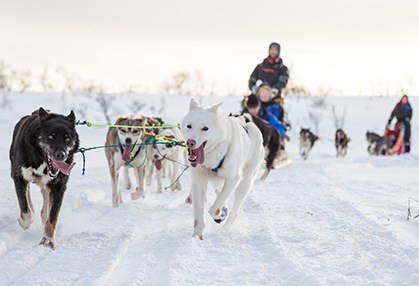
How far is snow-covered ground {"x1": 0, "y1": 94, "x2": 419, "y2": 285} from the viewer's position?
2.96 m

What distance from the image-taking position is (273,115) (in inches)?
353

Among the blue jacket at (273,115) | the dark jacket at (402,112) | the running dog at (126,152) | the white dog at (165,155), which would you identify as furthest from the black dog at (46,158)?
the dark jacket at (402,112)

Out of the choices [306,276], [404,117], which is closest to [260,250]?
[306,276]

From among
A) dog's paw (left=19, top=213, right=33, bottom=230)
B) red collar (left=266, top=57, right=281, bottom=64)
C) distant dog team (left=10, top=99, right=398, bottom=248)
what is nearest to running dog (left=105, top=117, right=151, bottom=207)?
distant dog team (left=10, top=99, right=398, bottom=248)

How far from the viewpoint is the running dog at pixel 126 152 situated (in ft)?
19.8

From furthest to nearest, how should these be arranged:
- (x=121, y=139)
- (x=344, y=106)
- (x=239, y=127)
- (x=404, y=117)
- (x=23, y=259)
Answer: (x=344, y=106)
(x=404, y=117)
(x=121, y=139)
(x=239, y=127)
(x=23, y=259)

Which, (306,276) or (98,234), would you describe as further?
(98,234)

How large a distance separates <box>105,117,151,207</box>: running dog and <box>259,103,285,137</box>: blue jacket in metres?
2.90

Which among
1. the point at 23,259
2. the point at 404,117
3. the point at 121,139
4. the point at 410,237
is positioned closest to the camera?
the point at 23,259

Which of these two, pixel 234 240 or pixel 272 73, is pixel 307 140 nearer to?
pixel 272 73

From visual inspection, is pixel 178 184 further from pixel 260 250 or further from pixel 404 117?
pixel 404 117

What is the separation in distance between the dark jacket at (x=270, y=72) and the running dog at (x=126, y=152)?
3.12 m

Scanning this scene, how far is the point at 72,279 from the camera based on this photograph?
9.57ft

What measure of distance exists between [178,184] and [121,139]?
1506mm
